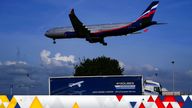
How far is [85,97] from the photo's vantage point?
9.46m

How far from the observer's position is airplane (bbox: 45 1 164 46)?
62188 mm

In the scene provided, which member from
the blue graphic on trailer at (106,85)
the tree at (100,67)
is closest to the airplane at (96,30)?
the tree at (100,67)

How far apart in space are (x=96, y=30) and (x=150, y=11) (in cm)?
1177

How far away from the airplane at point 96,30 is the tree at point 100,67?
76.7ft

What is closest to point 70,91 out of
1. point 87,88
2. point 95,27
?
point 87,88

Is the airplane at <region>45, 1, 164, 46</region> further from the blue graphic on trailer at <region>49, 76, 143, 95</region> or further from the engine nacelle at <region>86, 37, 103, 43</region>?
the blue graphic on trailer at <region>49, 76, 143, 95</region>

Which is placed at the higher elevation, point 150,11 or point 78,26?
point 150,11

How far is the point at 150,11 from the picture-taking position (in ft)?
239

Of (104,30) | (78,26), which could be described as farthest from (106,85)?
(78,26)

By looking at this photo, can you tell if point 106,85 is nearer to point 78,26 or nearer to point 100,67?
point 78,26

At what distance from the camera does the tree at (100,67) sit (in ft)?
304

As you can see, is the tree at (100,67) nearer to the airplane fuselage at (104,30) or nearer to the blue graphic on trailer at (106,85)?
the airplane fuselage at (104,30)

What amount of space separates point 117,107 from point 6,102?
7.96ft

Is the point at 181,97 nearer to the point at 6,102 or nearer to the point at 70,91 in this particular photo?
the point at 6,102
